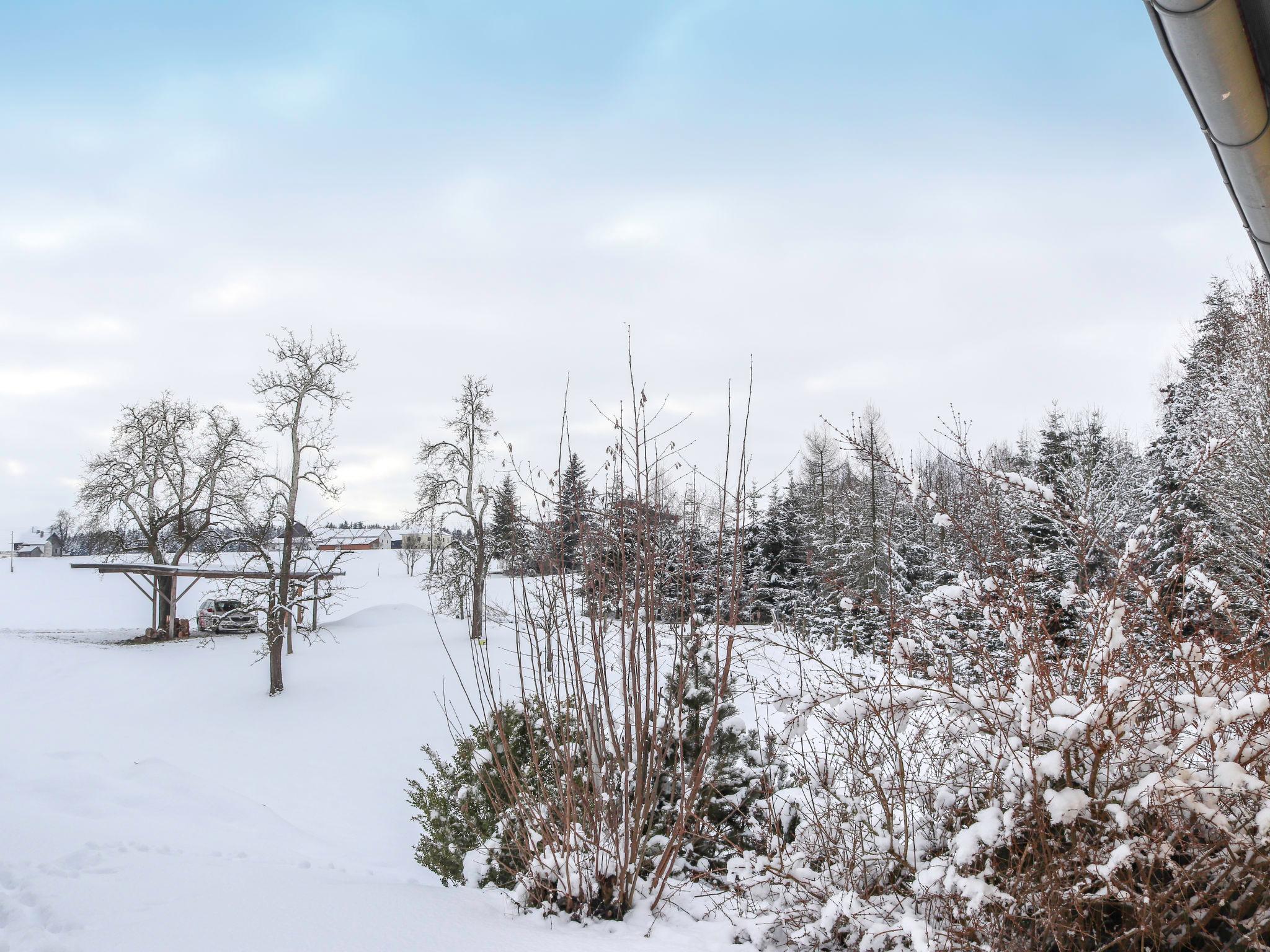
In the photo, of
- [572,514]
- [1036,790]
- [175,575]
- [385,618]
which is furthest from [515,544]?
[385,618]

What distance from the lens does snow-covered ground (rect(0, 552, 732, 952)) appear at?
3.32 m

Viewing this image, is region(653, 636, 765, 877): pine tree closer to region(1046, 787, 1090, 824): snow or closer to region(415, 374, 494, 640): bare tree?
region(1046, 787, 1090, 824): snow

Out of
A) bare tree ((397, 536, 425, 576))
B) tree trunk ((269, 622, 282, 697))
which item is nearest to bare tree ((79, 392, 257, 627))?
tree trunk ((269, 622, 282, 697))

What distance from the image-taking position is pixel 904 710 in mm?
3105

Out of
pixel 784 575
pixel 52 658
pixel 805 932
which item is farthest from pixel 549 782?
pixel 784 575

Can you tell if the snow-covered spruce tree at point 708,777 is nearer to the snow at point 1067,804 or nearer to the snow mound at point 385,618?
the snow at point 1067,804

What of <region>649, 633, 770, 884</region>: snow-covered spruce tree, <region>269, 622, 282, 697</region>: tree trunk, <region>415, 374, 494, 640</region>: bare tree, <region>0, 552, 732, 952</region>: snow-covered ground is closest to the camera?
<region>0, 552, 732, 952</region>: snow-covered ground

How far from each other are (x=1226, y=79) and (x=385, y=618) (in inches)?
1121

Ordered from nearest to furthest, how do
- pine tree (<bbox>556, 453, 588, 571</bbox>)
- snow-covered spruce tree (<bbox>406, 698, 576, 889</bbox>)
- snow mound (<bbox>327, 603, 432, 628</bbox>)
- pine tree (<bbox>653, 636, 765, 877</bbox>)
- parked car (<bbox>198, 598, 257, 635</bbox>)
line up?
pine tree (<bbox>556, 453, 588, 571</bbox>) → pine tree (<bbox>653, 636, 765, 877</bbox>) → snow-covered spruce tree (<bbox>406, 698, 576, 889</bbox>) → parked car (<bbox>198, 598, 257, 635</bbox>) → snow mound (<bbox>327, 603, 432, 628</bbox>)

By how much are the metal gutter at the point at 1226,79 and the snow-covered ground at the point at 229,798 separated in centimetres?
342

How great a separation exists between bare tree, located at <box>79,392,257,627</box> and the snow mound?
5.98 meters

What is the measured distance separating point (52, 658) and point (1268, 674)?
23.8 meters

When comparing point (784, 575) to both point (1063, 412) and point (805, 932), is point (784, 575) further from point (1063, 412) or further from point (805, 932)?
point (805, 932)

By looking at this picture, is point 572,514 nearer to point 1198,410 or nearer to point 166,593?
point 1198,410
